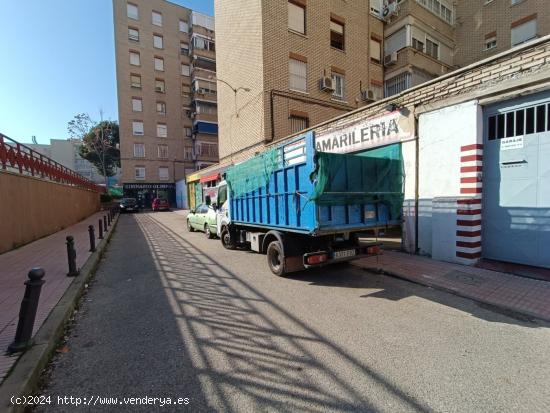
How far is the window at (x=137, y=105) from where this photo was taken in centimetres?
3516

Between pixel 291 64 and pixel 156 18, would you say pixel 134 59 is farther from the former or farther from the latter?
pixel 291 64

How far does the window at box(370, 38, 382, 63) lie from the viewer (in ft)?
59.6

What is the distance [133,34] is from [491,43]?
3724 centimetres

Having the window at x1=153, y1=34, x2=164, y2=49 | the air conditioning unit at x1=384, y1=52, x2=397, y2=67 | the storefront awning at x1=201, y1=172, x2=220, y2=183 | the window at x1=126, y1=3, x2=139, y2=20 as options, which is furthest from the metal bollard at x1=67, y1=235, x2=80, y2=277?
the window at x1=126, y1=3, x2=139, y2=20

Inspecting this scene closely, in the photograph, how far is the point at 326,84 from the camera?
609 inches

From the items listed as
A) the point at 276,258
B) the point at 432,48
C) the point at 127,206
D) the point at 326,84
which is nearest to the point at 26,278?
the point at 276,258

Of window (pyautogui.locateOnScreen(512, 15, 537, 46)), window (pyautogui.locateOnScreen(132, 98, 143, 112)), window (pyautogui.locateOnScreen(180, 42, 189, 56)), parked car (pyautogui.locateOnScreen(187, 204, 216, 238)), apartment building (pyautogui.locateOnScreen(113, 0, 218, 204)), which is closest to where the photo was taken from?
parked car (pyautogui.locateOnScreen(187, 204, 216, 238))

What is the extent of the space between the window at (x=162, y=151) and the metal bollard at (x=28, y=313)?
3670 cm

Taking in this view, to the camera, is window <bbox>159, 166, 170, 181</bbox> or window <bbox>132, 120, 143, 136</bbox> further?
window <bbox>159, 166, 170, 181</bbox>

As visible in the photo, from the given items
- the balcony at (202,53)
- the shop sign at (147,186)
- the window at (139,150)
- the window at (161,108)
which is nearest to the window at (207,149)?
the shop sign at (147,186)

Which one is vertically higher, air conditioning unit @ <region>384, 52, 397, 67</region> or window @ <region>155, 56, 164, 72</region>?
window @ <region>155, 56, 164, 72</region>

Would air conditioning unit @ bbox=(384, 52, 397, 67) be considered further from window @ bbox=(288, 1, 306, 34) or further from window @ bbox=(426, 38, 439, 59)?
window @ bbox=(288, 1, 306, 34)

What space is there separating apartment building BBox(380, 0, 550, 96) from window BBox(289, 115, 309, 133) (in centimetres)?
713

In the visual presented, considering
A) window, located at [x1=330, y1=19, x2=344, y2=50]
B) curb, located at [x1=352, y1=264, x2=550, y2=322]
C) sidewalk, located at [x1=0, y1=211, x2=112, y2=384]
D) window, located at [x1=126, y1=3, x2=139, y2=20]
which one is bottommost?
curb, located at [x1=352, y1=264, x2=550, y2=322]
